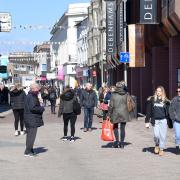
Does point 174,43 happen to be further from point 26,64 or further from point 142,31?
point 26,64

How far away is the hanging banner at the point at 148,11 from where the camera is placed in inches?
975

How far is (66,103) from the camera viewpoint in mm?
18250

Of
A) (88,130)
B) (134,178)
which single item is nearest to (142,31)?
(88,130)

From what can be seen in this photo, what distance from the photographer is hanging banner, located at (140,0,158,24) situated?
24.8m

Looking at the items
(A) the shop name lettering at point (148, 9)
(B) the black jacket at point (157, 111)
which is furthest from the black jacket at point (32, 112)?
(A) the shop name lettering at point (148, 9)

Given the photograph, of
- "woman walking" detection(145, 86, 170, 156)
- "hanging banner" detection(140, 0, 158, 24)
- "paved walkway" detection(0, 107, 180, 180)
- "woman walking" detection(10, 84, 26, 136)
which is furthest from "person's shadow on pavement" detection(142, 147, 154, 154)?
"hanging banner" detection(140, 0, 158, 24)

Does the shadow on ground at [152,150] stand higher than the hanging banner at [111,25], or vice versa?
the hanging banner at [111,25]

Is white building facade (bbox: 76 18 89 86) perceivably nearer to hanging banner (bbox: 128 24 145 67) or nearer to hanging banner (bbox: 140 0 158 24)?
hanging banner (bbox: 128 24 145 67)

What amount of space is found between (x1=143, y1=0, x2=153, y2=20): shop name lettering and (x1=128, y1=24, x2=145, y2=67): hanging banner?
6.32m

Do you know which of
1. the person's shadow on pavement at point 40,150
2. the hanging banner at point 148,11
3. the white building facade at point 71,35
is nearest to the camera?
the person's shadow on pavement at point 40,150

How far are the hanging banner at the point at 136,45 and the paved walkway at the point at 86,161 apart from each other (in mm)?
12574

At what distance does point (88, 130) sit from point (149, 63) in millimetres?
11319

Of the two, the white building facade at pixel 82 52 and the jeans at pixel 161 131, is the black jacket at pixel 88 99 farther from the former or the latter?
the white building facade at pixel 82 52

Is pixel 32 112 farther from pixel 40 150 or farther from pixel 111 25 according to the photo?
pixel 111 25
